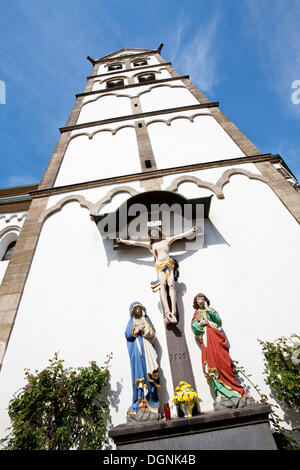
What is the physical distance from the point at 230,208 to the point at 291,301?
7.90 feet

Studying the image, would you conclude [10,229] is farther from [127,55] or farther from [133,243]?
[127,55]

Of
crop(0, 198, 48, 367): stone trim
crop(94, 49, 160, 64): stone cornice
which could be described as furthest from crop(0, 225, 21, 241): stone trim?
crop(94, 49, 160, 64): stone cornice

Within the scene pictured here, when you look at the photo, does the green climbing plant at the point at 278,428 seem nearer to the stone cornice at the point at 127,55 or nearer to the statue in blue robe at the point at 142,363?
the statue in blue robe at the point at 142,363

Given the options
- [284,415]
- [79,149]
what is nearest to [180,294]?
[284,415]

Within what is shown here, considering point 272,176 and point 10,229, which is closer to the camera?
point 272,176

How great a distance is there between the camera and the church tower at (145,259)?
4.15 m

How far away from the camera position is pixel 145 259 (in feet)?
17.7

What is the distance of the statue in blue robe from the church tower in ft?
1.33

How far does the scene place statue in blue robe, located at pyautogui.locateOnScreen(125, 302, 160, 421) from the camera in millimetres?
3375

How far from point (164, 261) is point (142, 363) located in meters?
1.73

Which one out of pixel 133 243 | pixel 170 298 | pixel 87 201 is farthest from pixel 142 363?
pixel 87 201

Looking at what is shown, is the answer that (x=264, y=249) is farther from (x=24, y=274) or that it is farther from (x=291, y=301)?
(x=24, y=274)

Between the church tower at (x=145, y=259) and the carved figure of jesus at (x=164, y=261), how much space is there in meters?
0.26
